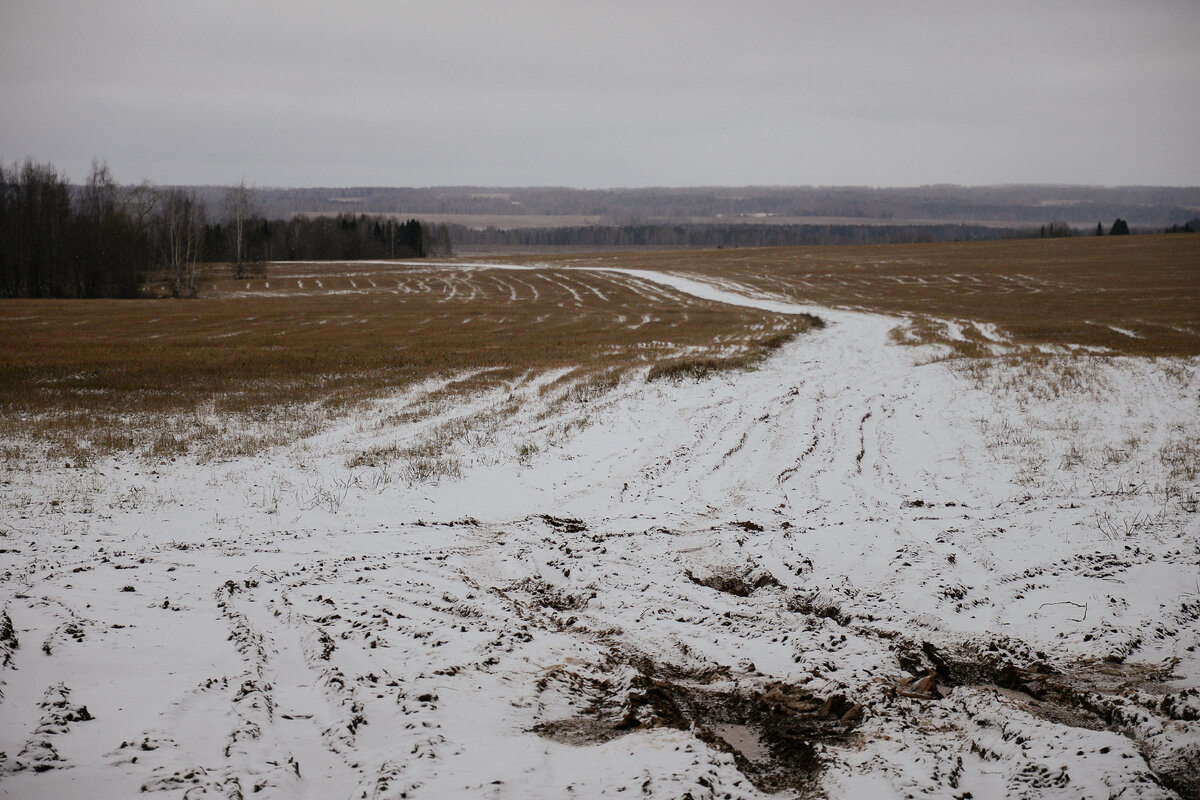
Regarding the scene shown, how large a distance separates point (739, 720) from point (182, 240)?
243ft

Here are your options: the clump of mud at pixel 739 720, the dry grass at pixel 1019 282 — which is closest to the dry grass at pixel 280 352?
the clump of mud at pixel 739 720

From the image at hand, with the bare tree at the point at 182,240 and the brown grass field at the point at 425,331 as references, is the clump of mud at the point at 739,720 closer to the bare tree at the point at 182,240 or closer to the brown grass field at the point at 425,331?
the brown grass field at the point at 425,331

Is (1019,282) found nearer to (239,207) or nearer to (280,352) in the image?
(280,352)

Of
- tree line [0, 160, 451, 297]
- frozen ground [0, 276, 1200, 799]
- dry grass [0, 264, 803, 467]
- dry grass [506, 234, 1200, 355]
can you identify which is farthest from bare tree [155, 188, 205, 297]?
frozen ground [0, 276, 1200, 799]

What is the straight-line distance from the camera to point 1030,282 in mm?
53156

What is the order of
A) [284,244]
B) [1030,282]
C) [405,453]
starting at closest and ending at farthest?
[405,453] → [1030,282] → [284,244]

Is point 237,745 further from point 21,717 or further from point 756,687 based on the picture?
point 756,687

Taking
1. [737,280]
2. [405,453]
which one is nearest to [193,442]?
[405,453]

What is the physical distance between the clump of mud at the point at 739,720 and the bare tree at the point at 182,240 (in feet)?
221

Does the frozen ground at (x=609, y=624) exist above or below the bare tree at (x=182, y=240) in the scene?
below

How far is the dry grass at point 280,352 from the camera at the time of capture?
46.4 ft

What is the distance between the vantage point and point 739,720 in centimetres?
501

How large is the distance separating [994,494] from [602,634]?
6810mm

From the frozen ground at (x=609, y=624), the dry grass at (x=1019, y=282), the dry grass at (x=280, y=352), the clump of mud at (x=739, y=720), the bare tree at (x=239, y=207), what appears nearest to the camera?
the frozen ground at (x=609, y=624)
